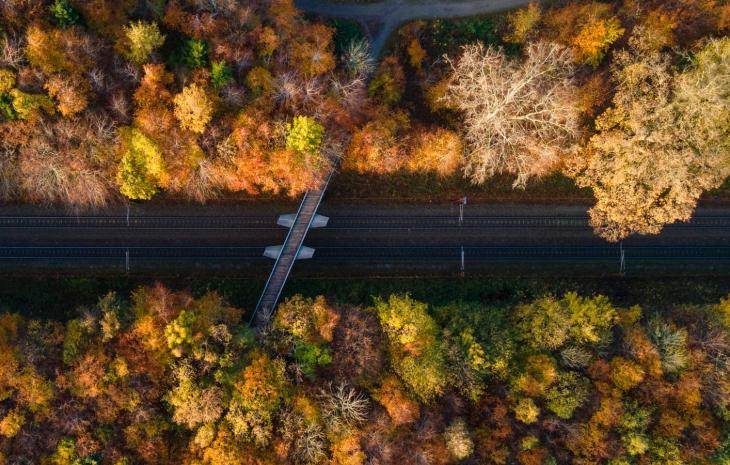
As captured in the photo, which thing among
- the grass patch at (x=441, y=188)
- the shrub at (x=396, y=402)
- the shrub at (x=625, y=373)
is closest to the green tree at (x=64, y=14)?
the grass patch at (x=441, y=188)

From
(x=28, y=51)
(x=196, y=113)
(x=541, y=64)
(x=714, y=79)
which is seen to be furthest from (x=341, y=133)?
(x=714, y=79)

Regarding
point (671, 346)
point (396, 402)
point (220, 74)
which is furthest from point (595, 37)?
point (396, 402)

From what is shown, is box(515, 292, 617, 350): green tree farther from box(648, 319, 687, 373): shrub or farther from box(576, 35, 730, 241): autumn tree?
box(576, 35, 730, 241): autumn tree

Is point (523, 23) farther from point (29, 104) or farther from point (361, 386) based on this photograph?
point (29, 104)

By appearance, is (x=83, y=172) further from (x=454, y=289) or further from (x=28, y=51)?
(x=454, y=289)

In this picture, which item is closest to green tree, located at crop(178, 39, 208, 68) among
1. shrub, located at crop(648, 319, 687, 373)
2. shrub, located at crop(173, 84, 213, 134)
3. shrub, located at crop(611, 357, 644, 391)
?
shrub, located at crop(173, 84, 213, 134)

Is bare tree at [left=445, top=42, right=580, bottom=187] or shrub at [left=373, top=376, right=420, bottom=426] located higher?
bare tree at [left=445, top=42, right=580, bottom=187]

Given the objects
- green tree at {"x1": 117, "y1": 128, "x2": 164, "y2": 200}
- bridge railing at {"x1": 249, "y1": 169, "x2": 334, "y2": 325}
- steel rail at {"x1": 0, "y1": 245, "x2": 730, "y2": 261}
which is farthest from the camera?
steel rail at {"x1": 0, "y1": 245, "x2": 730, "y2": 261}
